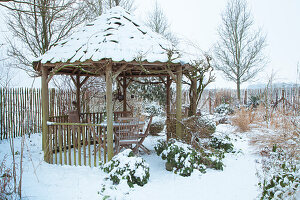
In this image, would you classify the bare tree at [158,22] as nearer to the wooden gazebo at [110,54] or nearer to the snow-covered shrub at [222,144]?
the wooden gazebo at [110,54]

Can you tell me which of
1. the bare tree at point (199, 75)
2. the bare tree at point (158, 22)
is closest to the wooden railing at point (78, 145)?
the bare tree at point (199, 75)

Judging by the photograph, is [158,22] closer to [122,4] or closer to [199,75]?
[122,4]

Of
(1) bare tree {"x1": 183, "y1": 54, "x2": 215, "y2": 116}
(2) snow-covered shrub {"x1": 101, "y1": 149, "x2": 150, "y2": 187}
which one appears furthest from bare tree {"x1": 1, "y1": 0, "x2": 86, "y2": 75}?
(2) snow-covered shrub {"x1": 101, "y1": 149, "x2": 150, "y2": 187}

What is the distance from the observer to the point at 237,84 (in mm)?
15523

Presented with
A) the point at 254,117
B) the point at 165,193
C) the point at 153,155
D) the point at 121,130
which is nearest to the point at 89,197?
the point at 165,193

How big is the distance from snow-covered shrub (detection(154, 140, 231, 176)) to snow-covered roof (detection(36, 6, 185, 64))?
200cm

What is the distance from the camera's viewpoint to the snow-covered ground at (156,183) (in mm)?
3777

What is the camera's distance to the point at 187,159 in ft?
15.8

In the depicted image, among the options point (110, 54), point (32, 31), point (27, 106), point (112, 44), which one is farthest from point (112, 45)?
point (32, 31)

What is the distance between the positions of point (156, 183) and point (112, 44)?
3.11 meters

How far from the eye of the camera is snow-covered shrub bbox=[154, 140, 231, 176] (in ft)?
15.7

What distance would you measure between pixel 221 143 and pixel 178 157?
2.27 meters

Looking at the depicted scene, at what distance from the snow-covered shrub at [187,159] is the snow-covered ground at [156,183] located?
0.49 ft

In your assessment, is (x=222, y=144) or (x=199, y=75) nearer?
(x=199, y=75)
